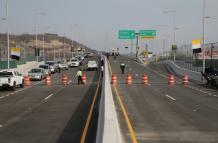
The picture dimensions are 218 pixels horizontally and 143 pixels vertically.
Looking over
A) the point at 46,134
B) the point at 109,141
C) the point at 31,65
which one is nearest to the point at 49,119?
the point at 46,134

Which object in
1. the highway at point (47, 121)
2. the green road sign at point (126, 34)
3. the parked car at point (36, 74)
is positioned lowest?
the highway at point (47, 121)

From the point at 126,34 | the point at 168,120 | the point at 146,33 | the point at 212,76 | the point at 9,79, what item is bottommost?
the point at 168,120

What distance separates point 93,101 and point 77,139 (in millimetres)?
12972

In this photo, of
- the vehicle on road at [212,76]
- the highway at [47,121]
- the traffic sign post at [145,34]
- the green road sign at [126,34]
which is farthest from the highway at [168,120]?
the green road sign at [126,34]

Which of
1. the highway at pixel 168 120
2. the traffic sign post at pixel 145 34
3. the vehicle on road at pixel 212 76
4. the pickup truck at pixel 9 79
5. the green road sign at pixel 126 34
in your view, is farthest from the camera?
the green road sign at pixel 126 34

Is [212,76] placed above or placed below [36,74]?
above

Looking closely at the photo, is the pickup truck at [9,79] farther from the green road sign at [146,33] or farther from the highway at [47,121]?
the green road sign at [146,33]

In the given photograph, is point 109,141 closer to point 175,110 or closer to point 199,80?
point 175,110

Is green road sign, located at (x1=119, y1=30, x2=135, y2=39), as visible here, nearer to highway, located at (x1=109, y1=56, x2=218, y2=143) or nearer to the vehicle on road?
the vehicle on road

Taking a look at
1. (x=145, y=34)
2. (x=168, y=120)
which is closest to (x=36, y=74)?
(x=168, y=120)

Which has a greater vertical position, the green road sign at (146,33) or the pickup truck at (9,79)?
the green road sign at (146,33)

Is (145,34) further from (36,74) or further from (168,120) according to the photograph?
(168,120)

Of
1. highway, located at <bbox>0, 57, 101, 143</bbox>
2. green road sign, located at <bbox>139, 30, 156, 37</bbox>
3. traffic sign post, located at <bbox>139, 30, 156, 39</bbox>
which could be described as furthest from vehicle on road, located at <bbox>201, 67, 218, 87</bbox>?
traffic sign post, located at <bbox>139, 30, 156, 39</bbox>

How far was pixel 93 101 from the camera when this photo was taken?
27.0 m
